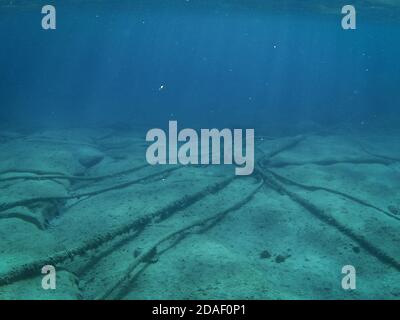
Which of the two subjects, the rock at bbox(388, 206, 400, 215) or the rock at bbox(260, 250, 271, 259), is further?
the rock at bbox(388, 206, 400, 215)

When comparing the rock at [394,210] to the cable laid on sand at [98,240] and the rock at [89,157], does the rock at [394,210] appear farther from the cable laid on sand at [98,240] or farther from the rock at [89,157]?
the rock at [89,157]

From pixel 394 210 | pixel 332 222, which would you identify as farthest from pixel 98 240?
pixel 394 210

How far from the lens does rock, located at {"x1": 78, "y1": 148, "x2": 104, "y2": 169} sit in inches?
507

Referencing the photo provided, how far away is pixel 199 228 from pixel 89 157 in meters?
6.57

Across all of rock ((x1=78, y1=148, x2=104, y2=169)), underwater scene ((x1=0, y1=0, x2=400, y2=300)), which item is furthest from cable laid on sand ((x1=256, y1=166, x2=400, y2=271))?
rock ((x1=78, y1=148, x2=104, y2=169))

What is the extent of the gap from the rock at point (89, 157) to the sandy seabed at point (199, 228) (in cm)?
28

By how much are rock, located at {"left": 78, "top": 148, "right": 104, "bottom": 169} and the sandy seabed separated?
0.28 meters

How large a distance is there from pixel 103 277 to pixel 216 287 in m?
1.90

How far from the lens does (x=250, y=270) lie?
6348mm

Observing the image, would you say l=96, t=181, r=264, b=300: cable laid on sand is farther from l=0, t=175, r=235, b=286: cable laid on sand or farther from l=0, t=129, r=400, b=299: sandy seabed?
l=0, t=175, r=235, b=286: cable laid on sand

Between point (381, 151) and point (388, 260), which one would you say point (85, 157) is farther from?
point (381, 151)

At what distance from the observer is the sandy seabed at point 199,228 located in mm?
6156
